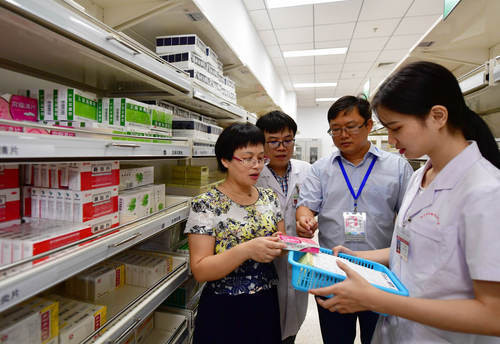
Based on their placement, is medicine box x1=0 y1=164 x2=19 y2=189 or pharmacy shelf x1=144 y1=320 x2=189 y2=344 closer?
medicine box x1=0 y1=164 x2=19 y2=189

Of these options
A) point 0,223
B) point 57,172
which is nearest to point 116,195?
point 57,172

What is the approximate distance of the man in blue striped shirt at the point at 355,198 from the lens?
5.17 ft

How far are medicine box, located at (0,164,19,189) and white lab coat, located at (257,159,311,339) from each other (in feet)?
4.37

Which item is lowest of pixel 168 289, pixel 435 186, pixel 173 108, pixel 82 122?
pixel 168 289

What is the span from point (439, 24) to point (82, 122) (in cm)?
222

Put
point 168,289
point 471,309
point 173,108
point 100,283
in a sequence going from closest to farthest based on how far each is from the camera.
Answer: point 471,309 < point 100,283 < point 168,289 < point 173,108

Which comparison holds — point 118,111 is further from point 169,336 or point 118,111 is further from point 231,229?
point 169,336

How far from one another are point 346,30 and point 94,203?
5.32 meters

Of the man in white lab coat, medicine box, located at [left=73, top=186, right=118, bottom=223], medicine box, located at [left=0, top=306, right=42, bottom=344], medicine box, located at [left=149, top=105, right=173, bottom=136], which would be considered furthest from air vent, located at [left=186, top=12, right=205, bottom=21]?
medicine box, located at [left=0, top=306, right=42, bottom=344]

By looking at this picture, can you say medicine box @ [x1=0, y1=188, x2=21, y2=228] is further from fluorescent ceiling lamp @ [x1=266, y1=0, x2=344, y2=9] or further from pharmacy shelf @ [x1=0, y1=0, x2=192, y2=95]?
fluorescent ceiling lamp @ [x1=266, y1=0, x2=344, y2=9]

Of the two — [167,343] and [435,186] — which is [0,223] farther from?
[435,186]

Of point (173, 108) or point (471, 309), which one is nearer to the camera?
point (471, 309)

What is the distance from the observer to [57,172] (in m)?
0.99

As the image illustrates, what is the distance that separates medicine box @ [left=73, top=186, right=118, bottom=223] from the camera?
0.97 m
